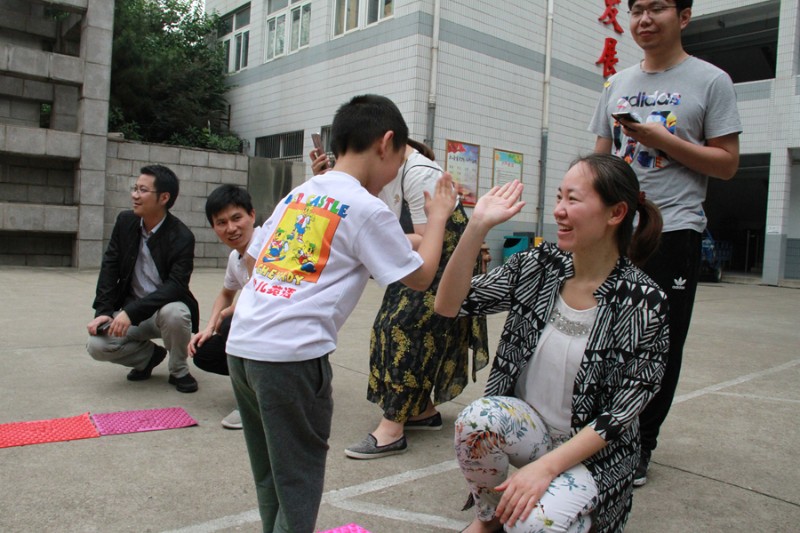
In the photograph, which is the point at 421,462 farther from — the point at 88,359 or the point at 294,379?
the point at 88,359

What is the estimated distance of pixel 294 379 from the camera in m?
1.61

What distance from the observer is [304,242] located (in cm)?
168

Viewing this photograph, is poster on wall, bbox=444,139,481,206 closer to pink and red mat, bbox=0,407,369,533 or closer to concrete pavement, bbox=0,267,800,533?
concrete pavement, bbox=0,267,800,533

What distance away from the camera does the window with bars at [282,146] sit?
518 inches

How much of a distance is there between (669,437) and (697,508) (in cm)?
83

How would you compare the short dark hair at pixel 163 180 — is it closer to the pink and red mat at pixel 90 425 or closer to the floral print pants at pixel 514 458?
the pink and red mat at pixel 90 425

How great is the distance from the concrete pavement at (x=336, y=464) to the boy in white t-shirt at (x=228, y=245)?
0.95 feet

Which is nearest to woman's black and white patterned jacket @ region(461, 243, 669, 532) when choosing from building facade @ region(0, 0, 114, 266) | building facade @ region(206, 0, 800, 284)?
building facade @ region(206, 0, 800, 284)

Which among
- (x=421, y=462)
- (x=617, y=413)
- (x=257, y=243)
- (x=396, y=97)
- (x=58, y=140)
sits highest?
(x=396, y=97)

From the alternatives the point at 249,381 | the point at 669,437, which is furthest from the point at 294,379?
the point at 669,437

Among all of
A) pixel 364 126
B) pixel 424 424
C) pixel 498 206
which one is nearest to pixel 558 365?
pixel 498 206

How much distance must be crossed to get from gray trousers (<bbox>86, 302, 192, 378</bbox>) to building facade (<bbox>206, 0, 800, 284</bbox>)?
737 cm

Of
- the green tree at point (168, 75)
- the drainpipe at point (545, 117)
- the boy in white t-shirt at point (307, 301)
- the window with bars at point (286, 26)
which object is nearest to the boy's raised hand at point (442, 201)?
the boy in white t-shirt at point (307, 301)

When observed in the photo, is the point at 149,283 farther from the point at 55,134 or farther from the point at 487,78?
the point at 487,78
